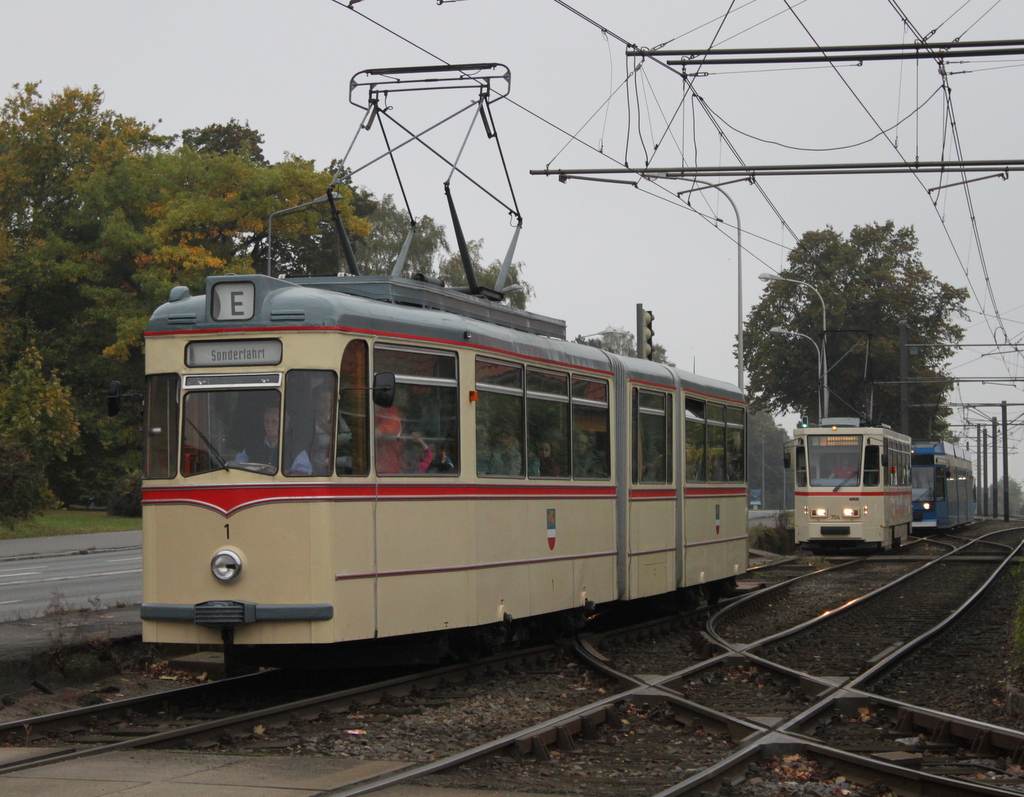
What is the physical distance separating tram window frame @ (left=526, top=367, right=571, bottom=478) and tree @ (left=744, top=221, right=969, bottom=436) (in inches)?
1921

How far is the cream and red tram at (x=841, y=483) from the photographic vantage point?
32.2 meters

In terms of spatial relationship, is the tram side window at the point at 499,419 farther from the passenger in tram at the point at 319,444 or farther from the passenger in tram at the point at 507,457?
the passenger in tram at the point at 319,444

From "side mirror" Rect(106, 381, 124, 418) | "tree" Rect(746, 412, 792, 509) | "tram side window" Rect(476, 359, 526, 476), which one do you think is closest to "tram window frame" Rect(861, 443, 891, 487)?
"tram side window" Rect(476, 359, 526, 476)

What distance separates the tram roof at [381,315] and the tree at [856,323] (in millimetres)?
49245

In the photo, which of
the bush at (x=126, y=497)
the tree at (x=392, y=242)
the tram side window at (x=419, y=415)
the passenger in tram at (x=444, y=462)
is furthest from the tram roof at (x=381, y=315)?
the tree at (x=392, y=242)

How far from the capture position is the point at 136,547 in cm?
3256

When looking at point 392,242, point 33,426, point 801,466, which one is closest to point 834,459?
point 801,466

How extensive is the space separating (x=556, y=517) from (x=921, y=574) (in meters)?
15.4

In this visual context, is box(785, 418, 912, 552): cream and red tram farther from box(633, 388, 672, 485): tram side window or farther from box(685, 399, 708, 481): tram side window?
box(633, 388, 672, 485): tram side window

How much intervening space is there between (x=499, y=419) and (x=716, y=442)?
6967 millimetres

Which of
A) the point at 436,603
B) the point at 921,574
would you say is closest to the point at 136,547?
the point at 921,574

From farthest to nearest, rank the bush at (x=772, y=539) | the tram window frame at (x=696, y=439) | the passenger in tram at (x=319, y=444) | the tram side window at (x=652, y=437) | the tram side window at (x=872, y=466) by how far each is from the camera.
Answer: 1. the bush at (x=772, y=539)
2. the tram side window at (x=872, y=466)
3. the tram window frame at (x=696, y=439)
4. the tram side window at (x=652, y=437)
5. the passenger in tram at (x=319, y=444)

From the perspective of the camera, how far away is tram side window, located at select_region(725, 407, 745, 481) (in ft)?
61.6

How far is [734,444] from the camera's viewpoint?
753 inches
